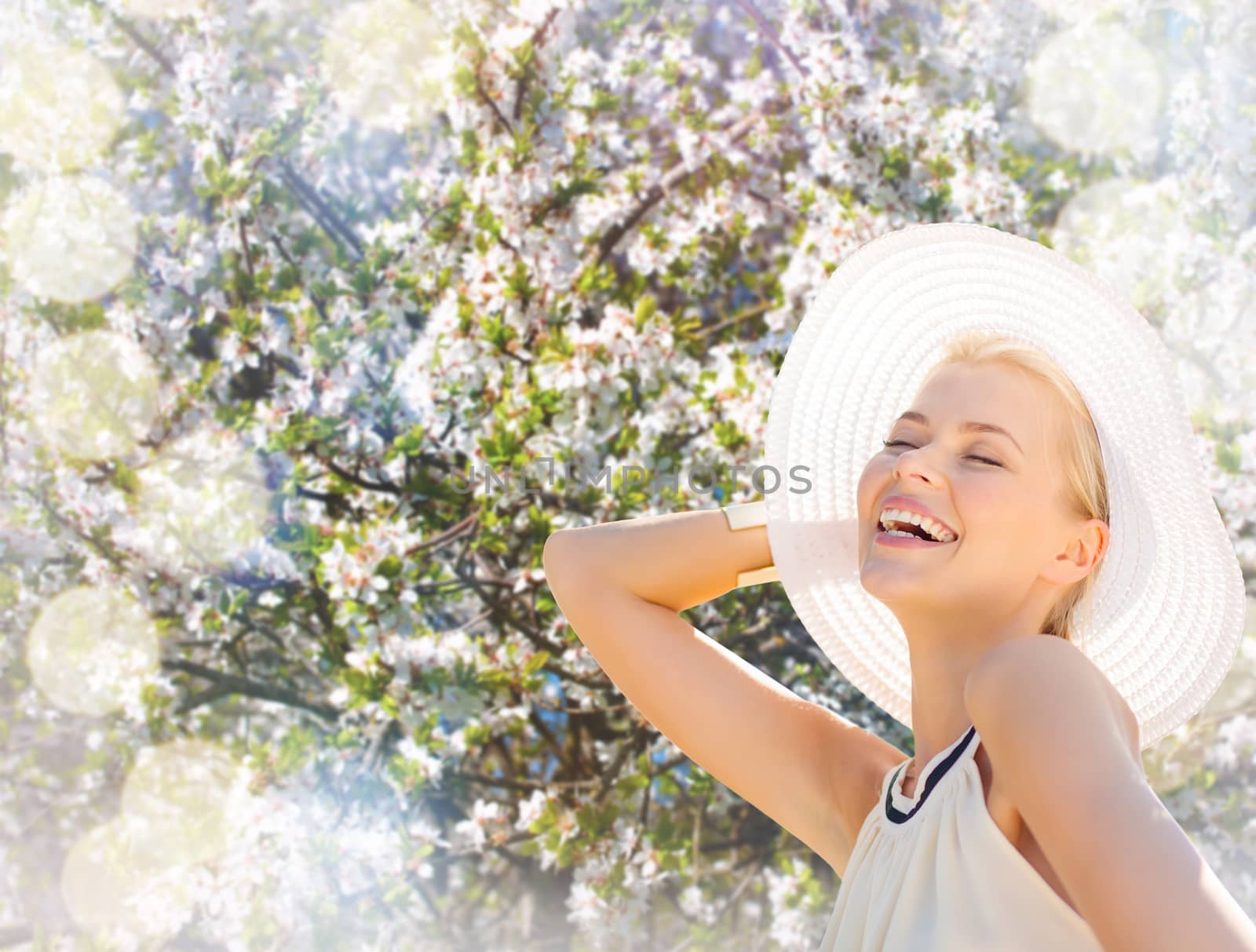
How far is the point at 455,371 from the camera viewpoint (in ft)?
9.01

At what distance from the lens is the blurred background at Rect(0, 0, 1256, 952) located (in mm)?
2791

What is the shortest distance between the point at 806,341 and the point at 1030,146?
2.87 m

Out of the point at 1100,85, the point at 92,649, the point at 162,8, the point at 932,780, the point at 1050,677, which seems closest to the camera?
the point at 1050,677

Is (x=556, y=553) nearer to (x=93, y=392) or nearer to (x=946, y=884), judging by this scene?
(x=946, y=884)

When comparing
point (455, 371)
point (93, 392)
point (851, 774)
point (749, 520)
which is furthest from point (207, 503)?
point (851, 774)

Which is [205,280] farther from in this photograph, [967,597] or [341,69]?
[967,597]

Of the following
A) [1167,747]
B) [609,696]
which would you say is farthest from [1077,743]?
[1167,747]

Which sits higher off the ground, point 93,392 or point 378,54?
point 378,54

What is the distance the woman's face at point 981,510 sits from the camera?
901 mm

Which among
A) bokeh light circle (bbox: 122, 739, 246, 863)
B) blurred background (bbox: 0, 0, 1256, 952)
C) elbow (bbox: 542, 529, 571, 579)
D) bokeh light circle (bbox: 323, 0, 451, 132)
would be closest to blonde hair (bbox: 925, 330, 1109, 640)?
elbow (bbox: 542, 529, 571, 579)

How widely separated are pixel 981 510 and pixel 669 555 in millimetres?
351

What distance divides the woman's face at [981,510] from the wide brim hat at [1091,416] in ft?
0.23

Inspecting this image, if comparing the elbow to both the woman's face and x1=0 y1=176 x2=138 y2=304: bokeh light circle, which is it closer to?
the woman's face

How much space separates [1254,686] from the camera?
3.17m
